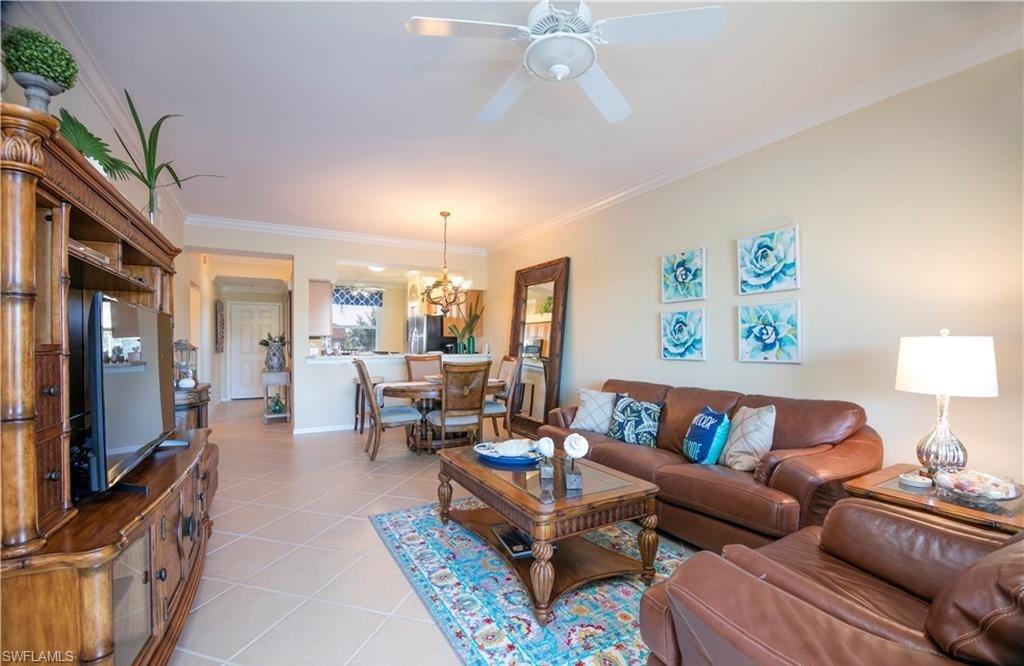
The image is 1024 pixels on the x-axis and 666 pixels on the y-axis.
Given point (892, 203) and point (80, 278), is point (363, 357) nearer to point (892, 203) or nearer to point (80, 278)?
point (80, 278)

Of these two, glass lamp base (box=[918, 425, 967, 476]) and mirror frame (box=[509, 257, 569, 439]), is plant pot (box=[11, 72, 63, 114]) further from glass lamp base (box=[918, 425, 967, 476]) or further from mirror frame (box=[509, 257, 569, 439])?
mirror frame (box=[509, 257, 569, 439])

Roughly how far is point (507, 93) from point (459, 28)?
52 centimetres

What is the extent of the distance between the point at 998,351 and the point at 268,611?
3685 mm

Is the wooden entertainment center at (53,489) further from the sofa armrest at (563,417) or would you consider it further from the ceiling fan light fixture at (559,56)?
the sofa armrest at (563,417)

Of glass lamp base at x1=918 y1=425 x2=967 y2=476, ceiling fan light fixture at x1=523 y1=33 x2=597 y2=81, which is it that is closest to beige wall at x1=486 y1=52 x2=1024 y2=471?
glass lamp base at x1=918 y1=425 x2=967 y2=476

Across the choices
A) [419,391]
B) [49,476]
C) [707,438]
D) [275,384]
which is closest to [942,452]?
[707,438]

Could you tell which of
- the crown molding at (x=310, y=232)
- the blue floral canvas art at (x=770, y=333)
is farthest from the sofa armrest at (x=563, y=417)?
the crown molding at (x=310, y=232)

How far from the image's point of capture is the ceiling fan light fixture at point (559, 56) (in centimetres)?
174

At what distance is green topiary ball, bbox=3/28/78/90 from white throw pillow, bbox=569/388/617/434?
136 inches

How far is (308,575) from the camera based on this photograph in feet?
7.59

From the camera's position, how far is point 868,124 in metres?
2.65

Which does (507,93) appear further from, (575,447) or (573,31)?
(575,447)

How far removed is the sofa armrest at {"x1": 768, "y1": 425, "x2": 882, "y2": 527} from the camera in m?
2.14

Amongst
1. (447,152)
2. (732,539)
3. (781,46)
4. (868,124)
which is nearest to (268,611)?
(732,539)
